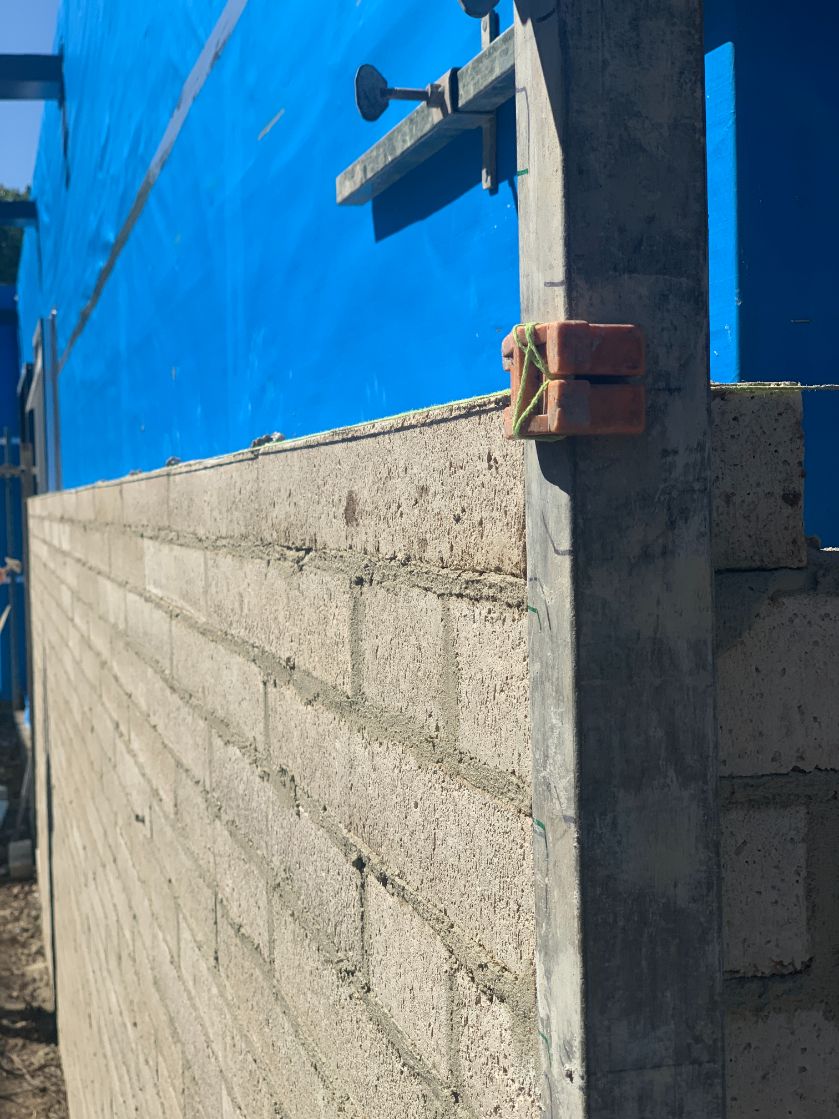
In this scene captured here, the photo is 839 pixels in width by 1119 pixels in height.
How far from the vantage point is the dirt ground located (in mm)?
8562

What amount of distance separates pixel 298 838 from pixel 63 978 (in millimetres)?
7146

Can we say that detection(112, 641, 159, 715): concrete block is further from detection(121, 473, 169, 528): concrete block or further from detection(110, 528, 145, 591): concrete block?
detection(121, 473, 169, 528): concrete block

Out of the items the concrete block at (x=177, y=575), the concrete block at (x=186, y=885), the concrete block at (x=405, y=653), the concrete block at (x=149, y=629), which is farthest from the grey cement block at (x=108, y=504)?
the concrete block at (x=405, y=653)

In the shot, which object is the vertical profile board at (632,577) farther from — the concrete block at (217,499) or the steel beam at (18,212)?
the steel beam at (18,212)

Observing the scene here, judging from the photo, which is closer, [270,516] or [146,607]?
[270,516]

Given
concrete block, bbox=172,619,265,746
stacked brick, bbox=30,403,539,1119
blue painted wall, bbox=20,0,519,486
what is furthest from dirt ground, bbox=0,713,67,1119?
concrete block, bbox=172,619,265,746

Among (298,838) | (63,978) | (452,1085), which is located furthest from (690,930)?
(63,978)

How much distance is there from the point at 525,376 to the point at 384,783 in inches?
32.0

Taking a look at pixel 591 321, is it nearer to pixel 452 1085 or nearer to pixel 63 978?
pixel 452 1085

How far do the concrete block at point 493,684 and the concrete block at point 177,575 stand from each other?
176 centimetres

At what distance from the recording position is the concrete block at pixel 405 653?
157cm

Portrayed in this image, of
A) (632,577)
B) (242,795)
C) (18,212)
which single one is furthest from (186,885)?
(18,212)

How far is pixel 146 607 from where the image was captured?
4148 mm

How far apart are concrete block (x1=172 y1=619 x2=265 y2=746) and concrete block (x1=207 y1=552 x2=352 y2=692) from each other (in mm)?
76
